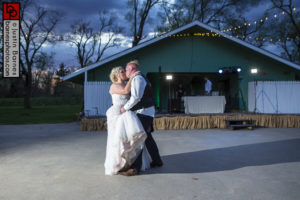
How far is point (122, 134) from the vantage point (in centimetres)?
392

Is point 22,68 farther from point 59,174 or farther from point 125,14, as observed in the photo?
point 59,174

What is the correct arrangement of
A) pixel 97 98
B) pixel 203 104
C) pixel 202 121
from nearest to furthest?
pixel 202 121 < pixel 97 98 < pixel 203 104

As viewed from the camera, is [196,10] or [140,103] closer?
[140,103]

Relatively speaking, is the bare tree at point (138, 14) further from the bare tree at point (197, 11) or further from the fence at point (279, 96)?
the fence at point (279, 96)

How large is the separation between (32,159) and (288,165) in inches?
199

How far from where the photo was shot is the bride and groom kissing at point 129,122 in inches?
153

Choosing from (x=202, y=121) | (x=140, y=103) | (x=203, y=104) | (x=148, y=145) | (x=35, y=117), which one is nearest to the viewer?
(x=140, y=103)

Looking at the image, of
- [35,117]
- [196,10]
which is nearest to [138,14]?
[196,10]

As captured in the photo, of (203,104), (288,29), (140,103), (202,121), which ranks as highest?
(288,29)

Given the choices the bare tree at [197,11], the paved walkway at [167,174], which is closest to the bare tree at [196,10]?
the bare tree at [197,11]

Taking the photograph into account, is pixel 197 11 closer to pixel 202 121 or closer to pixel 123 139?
pixel 202 121

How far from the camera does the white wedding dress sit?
12.7 ft

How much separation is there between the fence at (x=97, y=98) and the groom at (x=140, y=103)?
7112 mm

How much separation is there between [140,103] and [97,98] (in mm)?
7404
